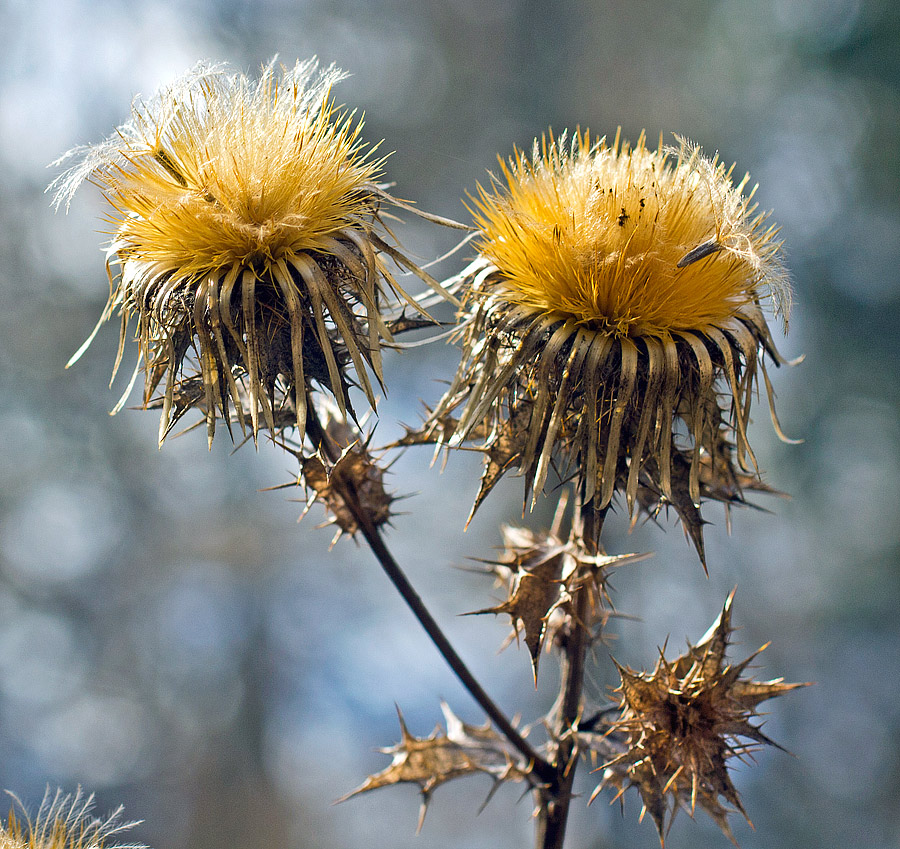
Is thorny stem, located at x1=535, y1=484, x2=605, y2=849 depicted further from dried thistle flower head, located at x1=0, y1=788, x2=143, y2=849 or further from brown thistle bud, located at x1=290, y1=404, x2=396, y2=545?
dried thistle flower head, located at x1=0, y1=788, x2=143, y2=849

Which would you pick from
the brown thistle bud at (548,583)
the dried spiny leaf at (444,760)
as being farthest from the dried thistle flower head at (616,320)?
the dried spiny leaf at (444,760)

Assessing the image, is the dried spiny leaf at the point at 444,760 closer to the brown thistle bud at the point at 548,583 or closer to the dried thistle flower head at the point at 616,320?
the brown thistle bud at the point at 548,583

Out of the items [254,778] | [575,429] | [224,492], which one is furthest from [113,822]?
[254,778]

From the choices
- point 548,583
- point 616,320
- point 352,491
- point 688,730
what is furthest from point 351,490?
point 688,730

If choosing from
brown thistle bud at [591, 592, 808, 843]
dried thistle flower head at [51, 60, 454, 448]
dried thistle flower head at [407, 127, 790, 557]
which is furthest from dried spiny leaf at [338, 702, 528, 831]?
dried thistle flower head at [51, 60, 454, 448]

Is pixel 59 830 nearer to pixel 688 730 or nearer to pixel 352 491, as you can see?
pixel 352 491

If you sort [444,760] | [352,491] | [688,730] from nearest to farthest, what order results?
[688,730] < [352,491] < [444,760]
